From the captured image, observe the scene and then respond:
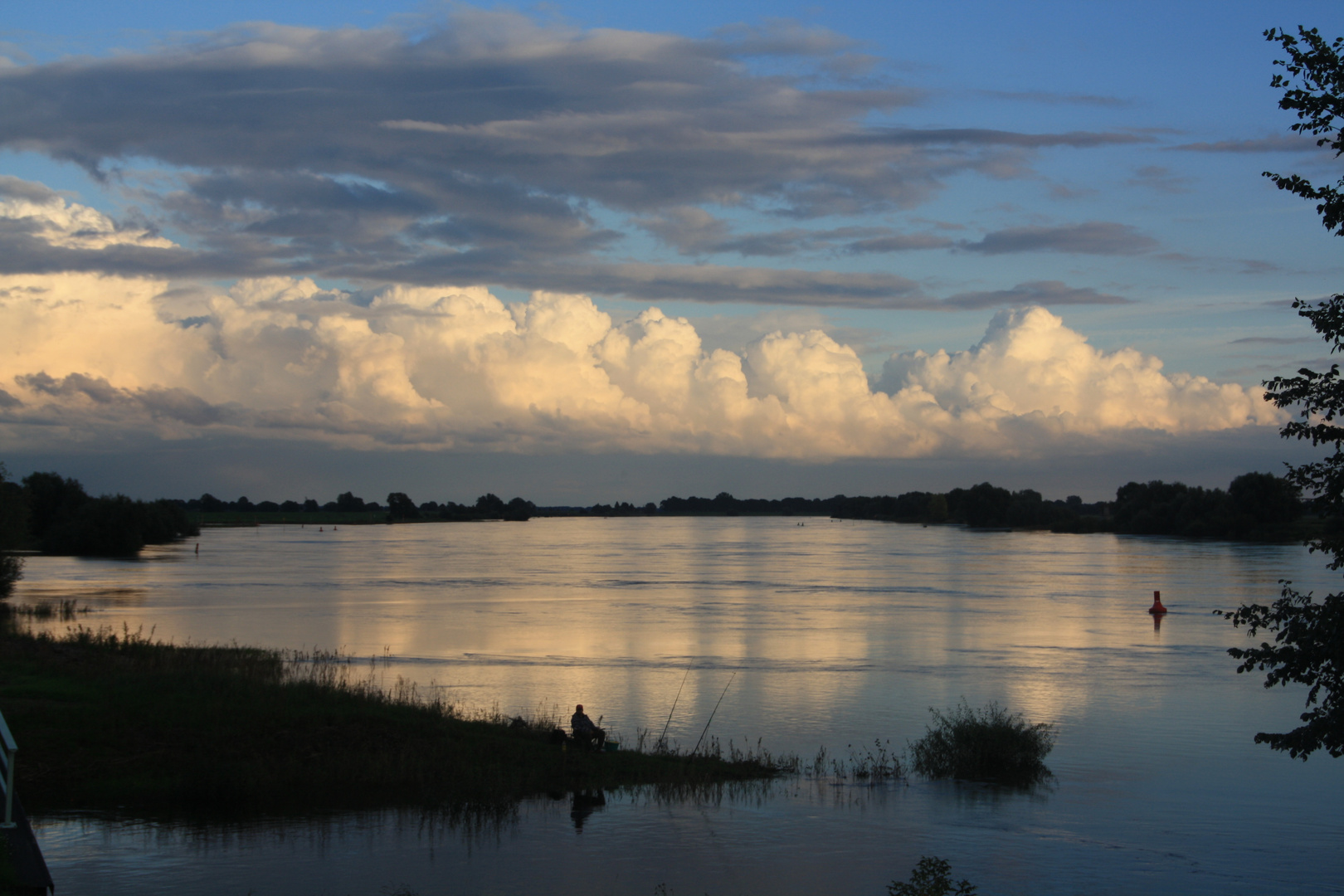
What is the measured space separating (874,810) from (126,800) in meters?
12.2

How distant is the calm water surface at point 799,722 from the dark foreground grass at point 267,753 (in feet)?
3.60

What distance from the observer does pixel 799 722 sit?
27672mm

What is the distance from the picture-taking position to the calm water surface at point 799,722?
50.4ft

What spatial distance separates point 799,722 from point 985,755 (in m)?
6.30

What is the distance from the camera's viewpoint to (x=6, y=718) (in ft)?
61.3

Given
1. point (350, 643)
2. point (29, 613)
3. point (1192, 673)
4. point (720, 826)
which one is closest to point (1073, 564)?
point (1192, 673)

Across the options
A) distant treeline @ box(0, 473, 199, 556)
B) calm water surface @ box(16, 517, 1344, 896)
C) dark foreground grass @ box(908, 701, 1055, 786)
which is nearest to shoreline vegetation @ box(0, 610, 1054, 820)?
dark foreground grass @ box(908, 701, 1055, 786)

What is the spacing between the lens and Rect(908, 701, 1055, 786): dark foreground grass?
22062 mm

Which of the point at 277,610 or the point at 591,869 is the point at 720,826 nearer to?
the point at 591,869

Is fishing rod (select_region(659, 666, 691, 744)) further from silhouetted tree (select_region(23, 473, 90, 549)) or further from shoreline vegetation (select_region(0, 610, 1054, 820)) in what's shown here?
silhouetted tree (select_region(23, 473, 90, 549))

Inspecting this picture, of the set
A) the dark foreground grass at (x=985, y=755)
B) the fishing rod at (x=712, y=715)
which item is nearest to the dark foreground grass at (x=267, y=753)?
the fishing rod at (x=712, y=715)

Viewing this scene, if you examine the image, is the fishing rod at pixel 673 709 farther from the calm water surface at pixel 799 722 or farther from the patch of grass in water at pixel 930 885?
the patch of grass in water at pixel 930 885

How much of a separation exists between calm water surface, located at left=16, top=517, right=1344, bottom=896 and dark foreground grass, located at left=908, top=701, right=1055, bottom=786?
0.80 meters

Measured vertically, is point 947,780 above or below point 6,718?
below
